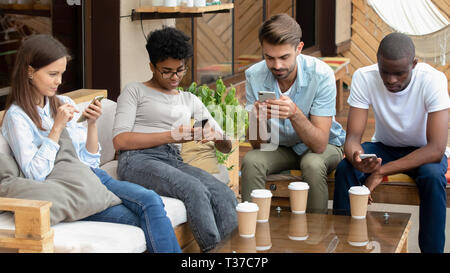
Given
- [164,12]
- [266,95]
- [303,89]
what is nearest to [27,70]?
[266,95]

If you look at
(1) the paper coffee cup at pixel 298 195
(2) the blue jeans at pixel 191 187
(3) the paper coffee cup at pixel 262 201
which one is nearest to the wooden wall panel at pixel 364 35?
(2) the blue jeans at pixel 191 187

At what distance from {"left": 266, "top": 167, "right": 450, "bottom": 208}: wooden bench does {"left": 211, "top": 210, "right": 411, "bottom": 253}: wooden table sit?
1.35 feet

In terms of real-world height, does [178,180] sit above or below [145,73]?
below

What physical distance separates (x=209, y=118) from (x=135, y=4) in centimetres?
130

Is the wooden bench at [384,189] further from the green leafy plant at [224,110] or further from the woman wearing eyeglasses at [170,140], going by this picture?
the green leafy plant at [224,110]

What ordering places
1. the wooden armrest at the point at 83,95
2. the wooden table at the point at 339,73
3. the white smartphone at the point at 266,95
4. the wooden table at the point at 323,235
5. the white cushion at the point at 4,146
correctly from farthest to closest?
the wooden table at the point at 339,73 < the wooden armrest at the point at 83,95 < the white smartphone at the point at 266,95 < the white cushion at the point at 4,146 < the wooden table at the point at 323,235

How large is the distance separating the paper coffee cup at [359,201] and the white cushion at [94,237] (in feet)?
2.55

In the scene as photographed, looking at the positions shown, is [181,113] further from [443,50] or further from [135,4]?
[443,50]

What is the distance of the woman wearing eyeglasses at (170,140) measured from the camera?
2.77 metres

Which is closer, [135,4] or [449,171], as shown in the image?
[449,171]

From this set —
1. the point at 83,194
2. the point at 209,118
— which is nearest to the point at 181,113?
the point at 209,118

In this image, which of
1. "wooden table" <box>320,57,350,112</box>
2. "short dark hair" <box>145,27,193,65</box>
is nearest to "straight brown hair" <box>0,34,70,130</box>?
"short dark hair" <box>145,27,193,65</box>
